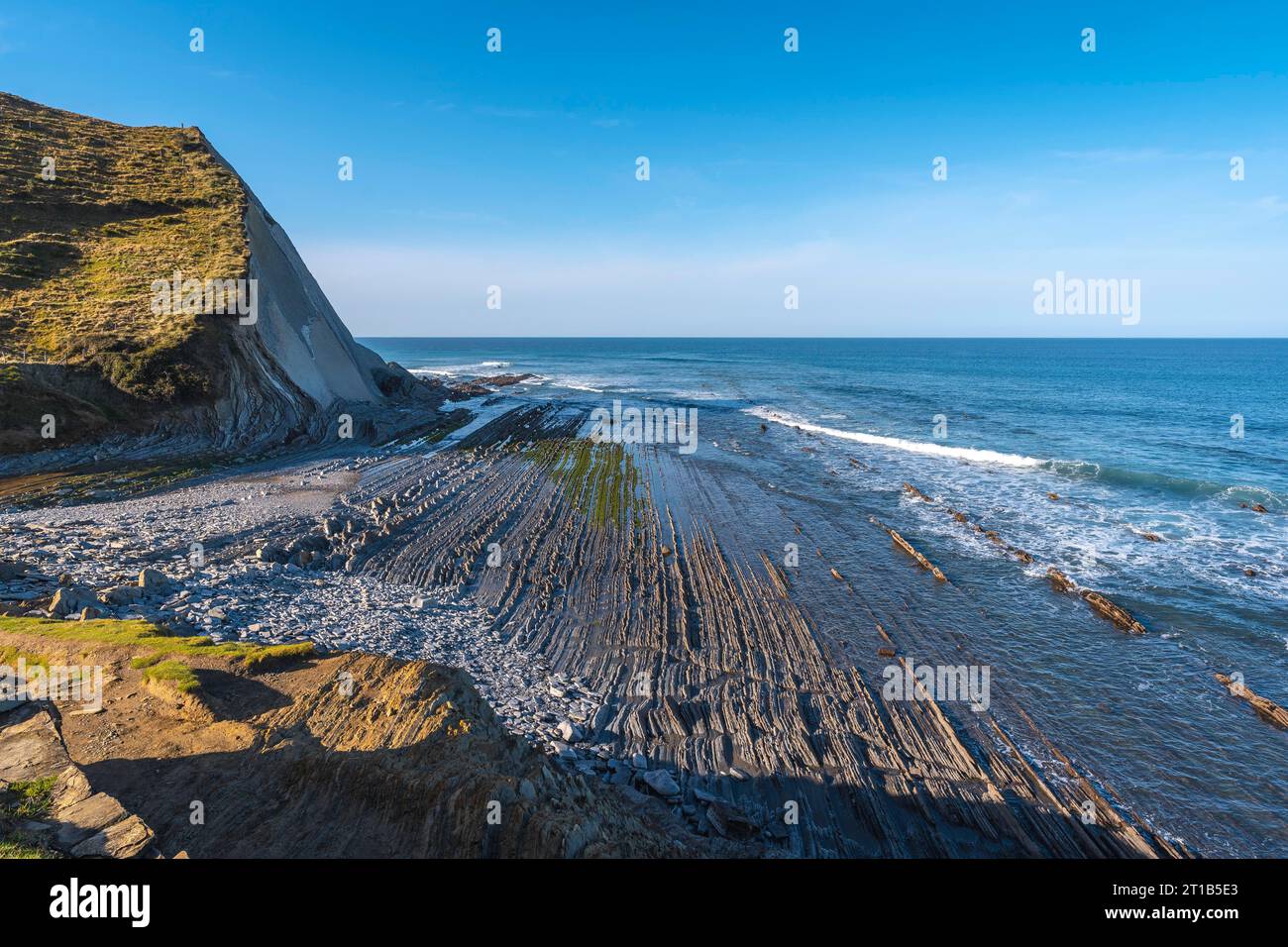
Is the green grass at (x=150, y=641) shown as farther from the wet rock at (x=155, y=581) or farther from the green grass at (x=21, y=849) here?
the green grass at (x=21, y=849)

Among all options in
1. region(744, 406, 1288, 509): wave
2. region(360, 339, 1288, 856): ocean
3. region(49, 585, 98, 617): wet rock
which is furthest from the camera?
region(744, 406, 1288, 509): wave

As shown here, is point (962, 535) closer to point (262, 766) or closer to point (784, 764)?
point (784, 764)

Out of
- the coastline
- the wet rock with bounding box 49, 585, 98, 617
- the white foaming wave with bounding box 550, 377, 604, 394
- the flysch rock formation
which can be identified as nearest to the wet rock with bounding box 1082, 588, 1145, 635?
the coastline

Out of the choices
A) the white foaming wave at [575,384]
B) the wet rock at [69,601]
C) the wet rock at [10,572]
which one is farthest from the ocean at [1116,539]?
the wet rock at [10,572]

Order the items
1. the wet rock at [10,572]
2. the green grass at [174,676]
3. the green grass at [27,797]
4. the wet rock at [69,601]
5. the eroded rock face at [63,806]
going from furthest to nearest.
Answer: the wet rock at [10,572] → the wet rock at [69,601] → the green grass at [174,676] → the green grass at [27,797] → the eroded rock face at [63,806]

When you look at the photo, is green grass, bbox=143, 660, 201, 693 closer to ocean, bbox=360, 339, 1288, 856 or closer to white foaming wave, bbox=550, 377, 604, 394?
ocean, bbox=360, 339, 1288, 856

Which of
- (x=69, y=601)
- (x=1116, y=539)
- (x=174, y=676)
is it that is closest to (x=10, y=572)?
(x=69, y=601)

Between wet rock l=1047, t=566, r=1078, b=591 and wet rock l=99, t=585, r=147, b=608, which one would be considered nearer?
wet rock l=99, t=585, r=147, b=608
